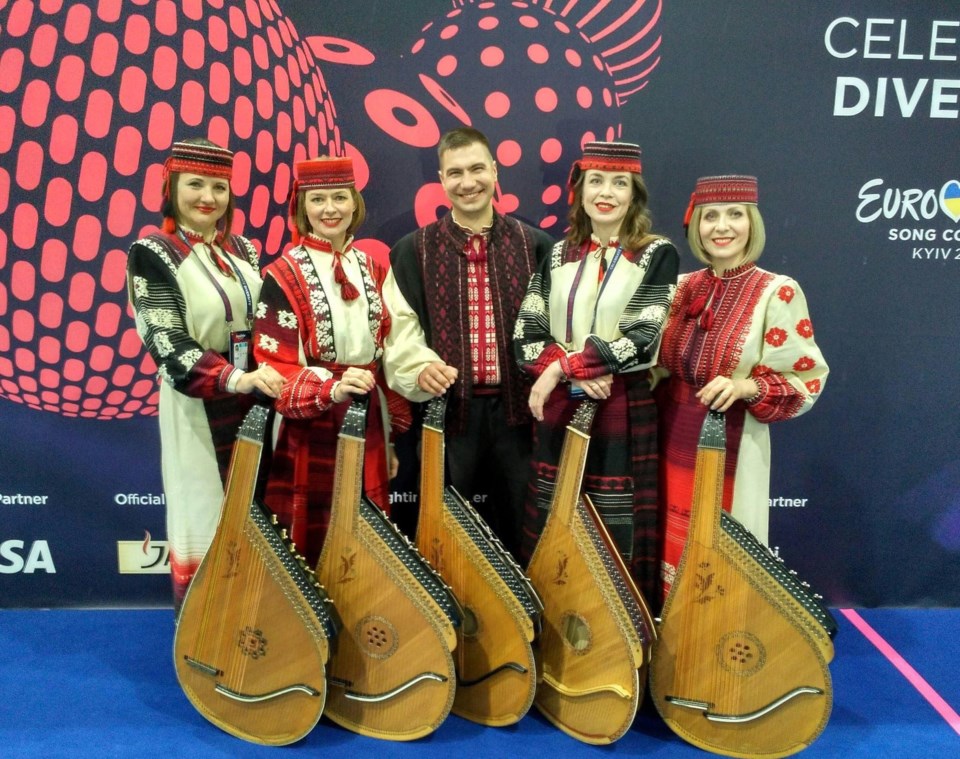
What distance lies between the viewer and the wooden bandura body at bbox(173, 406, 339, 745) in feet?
6.69

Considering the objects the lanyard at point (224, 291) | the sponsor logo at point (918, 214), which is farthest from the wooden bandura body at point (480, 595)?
the sponsor logo at point (918, 214)

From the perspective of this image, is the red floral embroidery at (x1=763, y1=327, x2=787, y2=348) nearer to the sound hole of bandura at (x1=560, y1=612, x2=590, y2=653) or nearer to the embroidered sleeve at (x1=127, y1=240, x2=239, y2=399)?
the sound hole of bandura at (x1=560, y1=612, x2=590, y2=653)

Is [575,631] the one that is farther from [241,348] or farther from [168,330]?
[168,330]

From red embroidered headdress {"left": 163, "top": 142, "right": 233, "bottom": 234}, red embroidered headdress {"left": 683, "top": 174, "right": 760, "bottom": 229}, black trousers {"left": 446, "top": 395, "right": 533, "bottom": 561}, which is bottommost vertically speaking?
black trousers {"left": 446, "top": 395, "right": 533, "bottom": 561}

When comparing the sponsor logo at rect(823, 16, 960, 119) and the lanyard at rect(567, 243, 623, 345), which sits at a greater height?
the sponsor logo at rect(823, 16, 960, 119)

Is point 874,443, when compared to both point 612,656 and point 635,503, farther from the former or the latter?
point 612,656

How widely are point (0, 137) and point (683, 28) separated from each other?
2.23 metres

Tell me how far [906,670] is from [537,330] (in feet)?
5.45

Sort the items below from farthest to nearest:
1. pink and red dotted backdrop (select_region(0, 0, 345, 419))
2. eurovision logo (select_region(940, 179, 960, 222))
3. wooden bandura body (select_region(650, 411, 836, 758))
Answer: eurovision logo (select_region(940, 179, 960, 222))
pink and red dotted backdrop (select_region(0, 0, 345, 419))
wooden bandura body (select_region(650, 411, 836, 758))

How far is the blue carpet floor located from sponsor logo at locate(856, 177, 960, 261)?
1356mm

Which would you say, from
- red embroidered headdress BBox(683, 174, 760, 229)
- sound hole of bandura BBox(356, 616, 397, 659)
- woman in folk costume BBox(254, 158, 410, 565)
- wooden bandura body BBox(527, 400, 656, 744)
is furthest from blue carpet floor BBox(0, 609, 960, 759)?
red embroidered headdress BBox(683, 174, 760, 229)

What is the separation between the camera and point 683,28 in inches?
100

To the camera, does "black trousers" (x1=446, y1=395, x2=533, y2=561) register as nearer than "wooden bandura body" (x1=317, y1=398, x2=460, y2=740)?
No

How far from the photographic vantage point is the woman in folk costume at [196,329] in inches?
81.6
